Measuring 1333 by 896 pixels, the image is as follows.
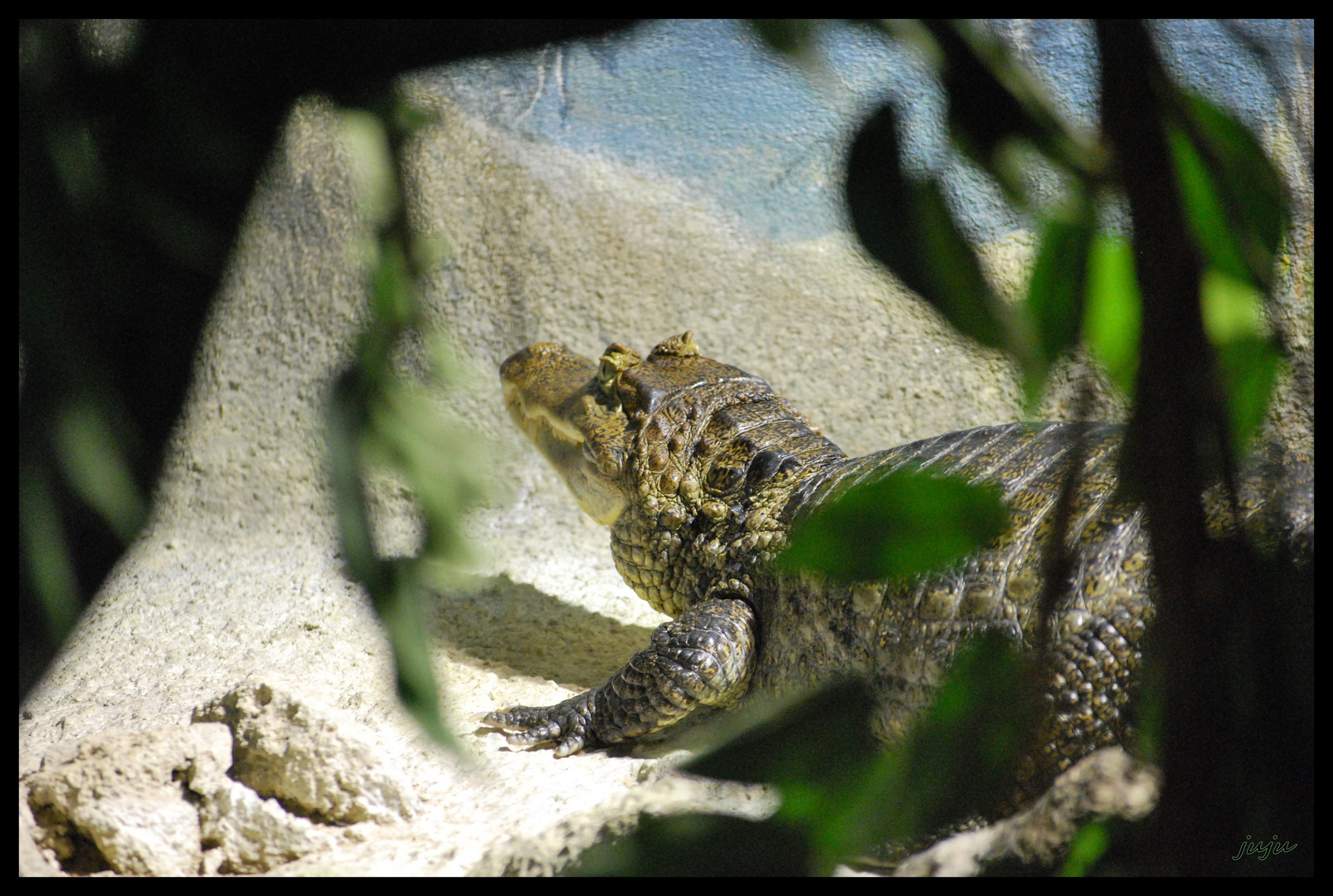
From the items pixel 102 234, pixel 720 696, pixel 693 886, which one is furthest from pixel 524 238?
pixel 693 886

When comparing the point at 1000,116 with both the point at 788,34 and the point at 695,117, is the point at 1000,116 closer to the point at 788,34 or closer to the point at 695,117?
the point at 788,34

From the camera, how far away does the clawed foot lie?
7.25ft

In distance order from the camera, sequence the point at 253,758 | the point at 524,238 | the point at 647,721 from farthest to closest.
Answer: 1. the point at 524,238
2. the point at 647,721
3. the point at 253,758

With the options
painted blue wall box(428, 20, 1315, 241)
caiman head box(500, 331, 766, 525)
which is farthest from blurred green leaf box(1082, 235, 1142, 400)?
painted blue wall box(428, 20, 1315, 241)

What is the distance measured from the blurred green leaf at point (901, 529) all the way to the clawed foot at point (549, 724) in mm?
1962

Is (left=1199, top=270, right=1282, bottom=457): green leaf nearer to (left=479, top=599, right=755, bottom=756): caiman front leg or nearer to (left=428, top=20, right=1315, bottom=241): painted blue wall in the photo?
(left=479, top=599, right=755, bottom=756): caiman front leg

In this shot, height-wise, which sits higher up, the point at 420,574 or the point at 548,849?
the point at 420,574

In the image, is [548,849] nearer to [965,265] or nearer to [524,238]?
[965,265]

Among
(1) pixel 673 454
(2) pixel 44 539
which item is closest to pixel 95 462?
(2) pixel 44 539

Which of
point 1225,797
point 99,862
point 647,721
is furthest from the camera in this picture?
point 647,721

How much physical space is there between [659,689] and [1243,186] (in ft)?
6.23

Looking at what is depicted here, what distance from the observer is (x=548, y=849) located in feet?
4.07

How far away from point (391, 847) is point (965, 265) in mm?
1480

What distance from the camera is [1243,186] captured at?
0.42 metres
